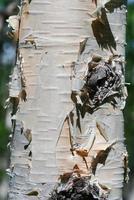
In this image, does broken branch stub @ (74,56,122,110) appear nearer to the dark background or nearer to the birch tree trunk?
the birch tree trunk

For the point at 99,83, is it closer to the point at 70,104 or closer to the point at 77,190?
the point at 70,104

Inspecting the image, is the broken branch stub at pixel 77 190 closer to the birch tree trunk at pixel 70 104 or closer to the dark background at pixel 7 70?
the birch tree trunk at pixel 70 104

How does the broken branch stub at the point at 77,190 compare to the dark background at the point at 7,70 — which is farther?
the dark background at the point at 7,70

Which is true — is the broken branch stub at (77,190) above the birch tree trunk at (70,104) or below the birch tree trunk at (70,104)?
below

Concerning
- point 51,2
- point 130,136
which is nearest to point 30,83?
point 51,2

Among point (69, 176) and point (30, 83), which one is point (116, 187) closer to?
point (69, 176)

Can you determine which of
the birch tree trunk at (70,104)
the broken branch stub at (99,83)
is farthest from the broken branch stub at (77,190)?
the broken branch stub at (99,83)

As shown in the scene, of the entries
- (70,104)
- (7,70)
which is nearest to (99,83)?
(70,104)

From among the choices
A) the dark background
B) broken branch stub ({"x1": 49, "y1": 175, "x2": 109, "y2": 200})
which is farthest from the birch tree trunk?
the dark background
